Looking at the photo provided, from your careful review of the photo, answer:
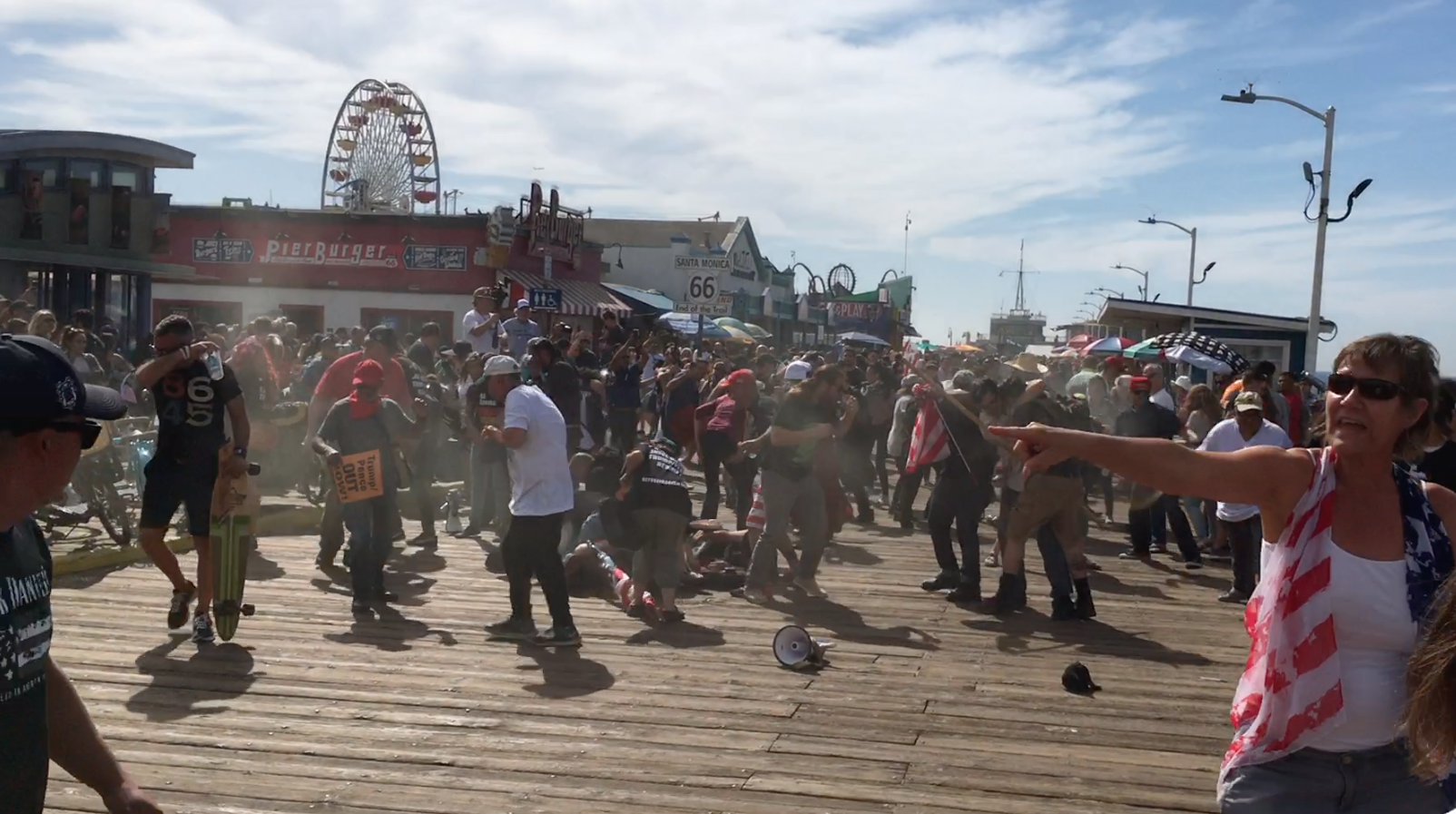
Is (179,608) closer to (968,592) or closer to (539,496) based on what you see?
(539,496)

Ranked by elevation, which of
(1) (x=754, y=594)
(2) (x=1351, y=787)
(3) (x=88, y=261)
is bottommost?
(1) (x=754, y=594)

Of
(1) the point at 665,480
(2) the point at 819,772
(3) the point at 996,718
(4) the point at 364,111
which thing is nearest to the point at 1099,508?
(1) the point at 665,480

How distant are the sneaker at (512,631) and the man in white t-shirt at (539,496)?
18cm

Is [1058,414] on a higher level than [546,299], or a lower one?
lower

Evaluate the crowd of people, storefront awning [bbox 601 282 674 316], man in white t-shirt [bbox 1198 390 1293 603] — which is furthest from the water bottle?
storefront awning [bbox 601 282 674 316]

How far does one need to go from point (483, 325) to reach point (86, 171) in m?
17.9

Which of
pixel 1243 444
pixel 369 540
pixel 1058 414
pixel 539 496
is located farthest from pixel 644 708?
pixel 1243 444

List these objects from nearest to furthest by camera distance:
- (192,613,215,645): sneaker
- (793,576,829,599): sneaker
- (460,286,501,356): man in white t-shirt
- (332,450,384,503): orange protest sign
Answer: (192,613,215,645): sneaker → (332,450,384,503): orange protest sign → (793,576,829,599): sneaker → (460,286,501,356): man in white t-shirt

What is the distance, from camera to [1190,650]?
A: 9.04 m

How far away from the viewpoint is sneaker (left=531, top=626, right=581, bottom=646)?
27.4 feet

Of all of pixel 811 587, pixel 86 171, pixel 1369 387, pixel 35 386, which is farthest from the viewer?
pixel 86 171

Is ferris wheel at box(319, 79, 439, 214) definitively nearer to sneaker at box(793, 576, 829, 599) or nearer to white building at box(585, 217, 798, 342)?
white building at box(585, 217, 798, 342)

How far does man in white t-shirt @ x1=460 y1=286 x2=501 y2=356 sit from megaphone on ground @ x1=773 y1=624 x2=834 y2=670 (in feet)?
26.9

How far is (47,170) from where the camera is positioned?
92.0 ft
